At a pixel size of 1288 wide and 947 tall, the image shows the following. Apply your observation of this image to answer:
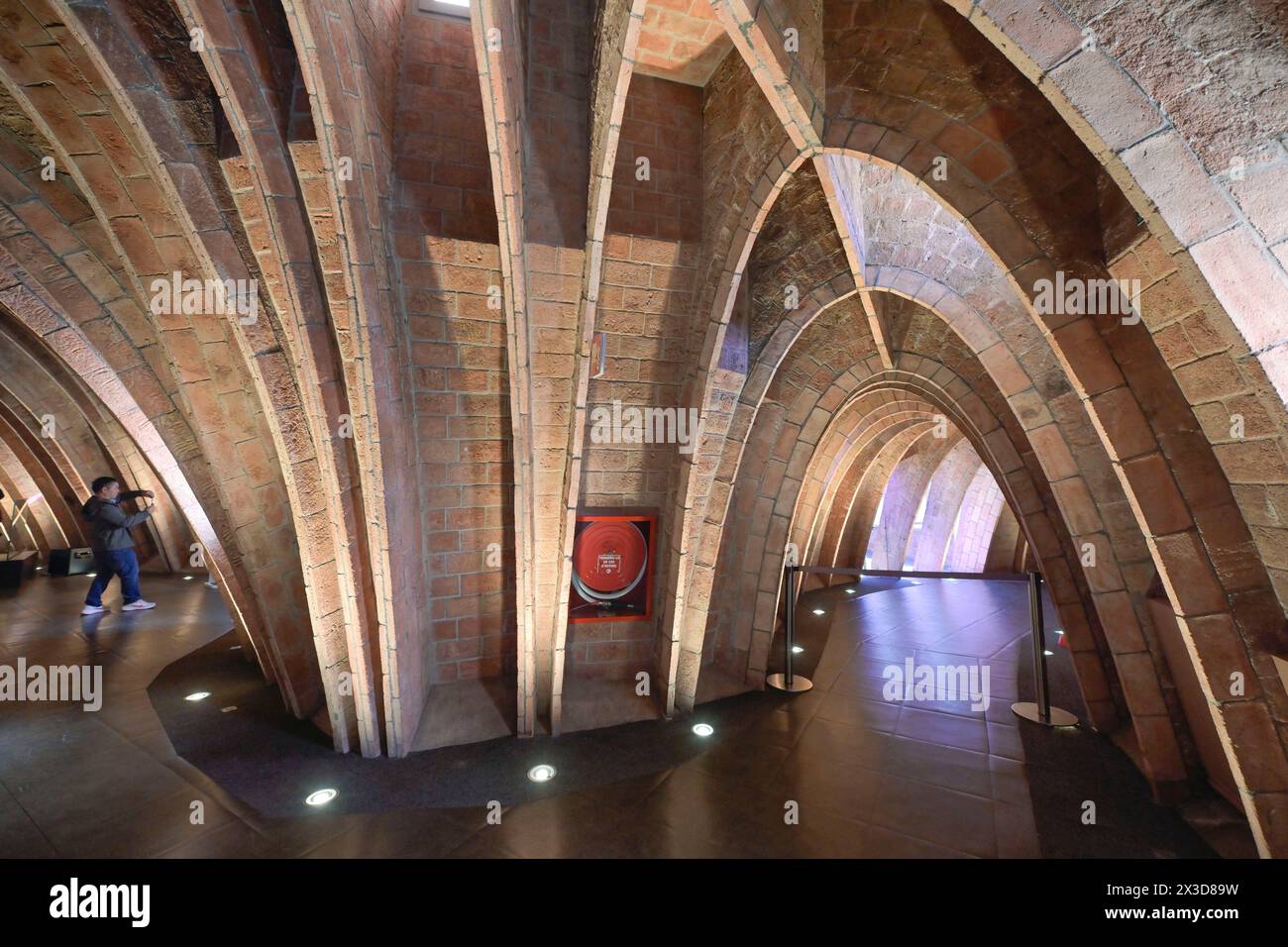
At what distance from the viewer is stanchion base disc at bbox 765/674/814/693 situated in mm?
6688

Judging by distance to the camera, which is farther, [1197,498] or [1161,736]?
[1161,736]

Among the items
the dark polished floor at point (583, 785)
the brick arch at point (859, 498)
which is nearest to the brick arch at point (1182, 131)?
the dark polished floor at point (583, 785)

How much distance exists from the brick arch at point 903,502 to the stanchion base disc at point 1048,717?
32.8 ft

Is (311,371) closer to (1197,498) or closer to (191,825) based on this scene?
(191,825)

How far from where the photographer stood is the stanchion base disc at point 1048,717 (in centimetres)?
570

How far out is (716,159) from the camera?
502 centimetres

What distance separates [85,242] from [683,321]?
597 centimetres

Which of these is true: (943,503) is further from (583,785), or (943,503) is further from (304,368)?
(304,368)

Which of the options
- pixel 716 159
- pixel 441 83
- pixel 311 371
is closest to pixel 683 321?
pixel 716 159

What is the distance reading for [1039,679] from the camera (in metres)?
5.83

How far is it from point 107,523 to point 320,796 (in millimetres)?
6993

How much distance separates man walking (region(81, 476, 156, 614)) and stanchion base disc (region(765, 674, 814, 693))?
10224mm

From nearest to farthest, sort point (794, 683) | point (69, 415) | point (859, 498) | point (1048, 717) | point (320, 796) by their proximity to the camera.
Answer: point (320, 796) < point (1048, 717) < point (794, 683) < point (69, 415) < point (859, 498)

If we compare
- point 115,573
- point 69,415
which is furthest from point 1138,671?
point 69,415
